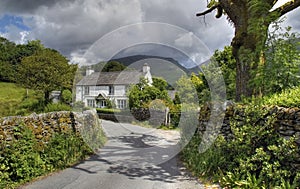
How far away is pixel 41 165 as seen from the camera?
5855 mm

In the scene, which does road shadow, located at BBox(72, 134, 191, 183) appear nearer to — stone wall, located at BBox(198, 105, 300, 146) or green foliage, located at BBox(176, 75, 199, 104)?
stone wall, located at BBox(198, 105, 300, 146)

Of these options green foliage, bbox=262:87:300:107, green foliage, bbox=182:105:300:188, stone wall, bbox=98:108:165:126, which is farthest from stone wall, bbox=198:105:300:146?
stone wall, bbox=98:108:165:126

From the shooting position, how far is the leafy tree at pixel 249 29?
277 inches

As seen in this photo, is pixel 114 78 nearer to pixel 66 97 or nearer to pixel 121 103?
pixel 121 103

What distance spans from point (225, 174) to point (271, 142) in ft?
4.03

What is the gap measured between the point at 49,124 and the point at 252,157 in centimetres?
523

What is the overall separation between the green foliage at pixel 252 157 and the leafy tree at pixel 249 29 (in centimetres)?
221

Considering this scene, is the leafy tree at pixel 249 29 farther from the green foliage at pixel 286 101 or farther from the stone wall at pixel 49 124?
the stone wall at pixel 49 124

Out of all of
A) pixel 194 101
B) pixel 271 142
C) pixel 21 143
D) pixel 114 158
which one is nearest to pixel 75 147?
pixel 114 158

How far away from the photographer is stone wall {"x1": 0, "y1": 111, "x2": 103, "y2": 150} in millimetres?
5583

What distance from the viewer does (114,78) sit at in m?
29.6

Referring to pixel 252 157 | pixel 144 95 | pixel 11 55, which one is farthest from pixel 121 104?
pixel 11 55

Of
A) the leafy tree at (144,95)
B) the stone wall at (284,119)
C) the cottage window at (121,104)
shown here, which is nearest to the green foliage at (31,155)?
the stone wall at (284,119)

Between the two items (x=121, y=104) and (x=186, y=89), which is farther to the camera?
(x=121, y=104)
